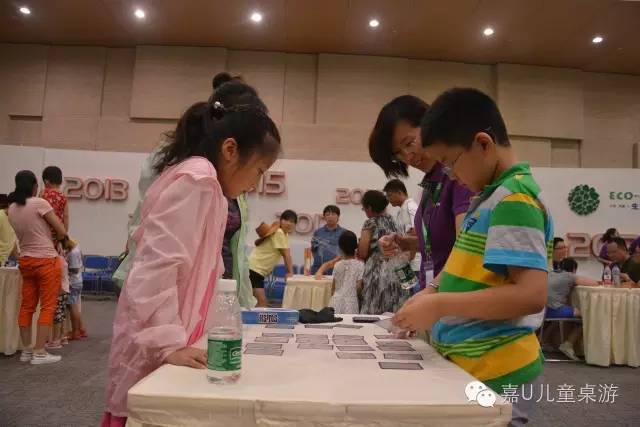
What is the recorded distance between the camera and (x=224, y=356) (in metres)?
0.69

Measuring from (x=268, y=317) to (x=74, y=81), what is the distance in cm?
854

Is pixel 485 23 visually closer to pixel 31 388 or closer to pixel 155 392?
pixel 31 388

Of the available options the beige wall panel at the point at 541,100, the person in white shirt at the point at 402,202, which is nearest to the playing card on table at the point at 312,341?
the person in white shirt at the point at 402,202

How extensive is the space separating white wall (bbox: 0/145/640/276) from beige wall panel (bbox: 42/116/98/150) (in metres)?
0.89

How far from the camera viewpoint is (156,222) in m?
0.90

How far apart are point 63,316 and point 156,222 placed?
3561 mm

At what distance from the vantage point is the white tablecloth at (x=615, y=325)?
4023mm

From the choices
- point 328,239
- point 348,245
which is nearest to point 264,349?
point 348,245

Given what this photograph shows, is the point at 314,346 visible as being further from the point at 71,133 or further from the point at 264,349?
the point at 71,133

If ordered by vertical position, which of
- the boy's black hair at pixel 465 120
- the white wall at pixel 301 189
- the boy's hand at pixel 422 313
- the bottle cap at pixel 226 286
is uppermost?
the white wall at pixel 301 189

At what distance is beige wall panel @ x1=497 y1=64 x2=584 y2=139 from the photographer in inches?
329

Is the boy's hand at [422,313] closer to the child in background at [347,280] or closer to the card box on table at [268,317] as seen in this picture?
the card box on table at [268,317]

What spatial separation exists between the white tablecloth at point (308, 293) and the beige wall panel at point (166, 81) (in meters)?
4.88

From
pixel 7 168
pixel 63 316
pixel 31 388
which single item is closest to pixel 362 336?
pixel 31 388
